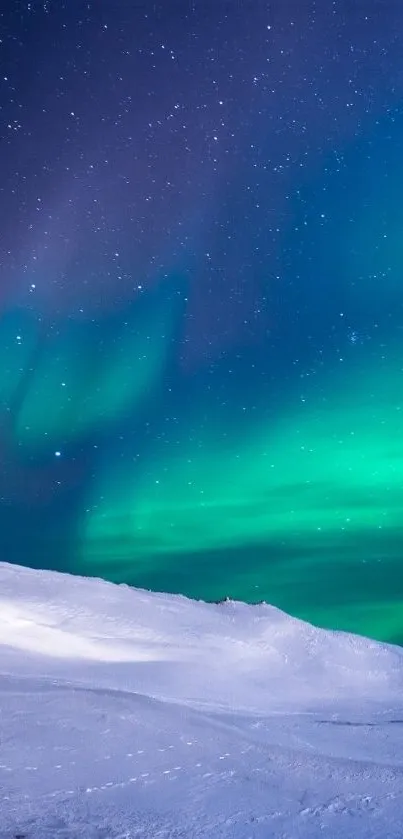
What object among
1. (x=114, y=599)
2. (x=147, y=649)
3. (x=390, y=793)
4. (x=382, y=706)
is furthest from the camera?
(x=114, y=599)

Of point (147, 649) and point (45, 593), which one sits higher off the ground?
point (45, 593)

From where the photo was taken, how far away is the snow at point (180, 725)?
389 centimetres

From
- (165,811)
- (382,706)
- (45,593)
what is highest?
(45,593)

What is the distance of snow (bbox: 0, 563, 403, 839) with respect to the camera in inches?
153

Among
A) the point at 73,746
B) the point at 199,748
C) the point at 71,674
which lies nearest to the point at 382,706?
the point at 71,674

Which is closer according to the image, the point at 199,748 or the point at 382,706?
the point at 199,748

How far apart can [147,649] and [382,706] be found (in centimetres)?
290

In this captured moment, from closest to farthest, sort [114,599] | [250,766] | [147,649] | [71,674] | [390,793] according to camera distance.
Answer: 1. [390,793]
2. [250,766]
3. [71,674]
4. [147,649]
5. [114,599]

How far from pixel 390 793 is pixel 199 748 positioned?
1301 mm

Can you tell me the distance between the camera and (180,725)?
18.3ft

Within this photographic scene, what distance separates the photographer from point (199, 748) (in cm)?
512

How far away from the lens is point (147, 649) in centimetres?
962

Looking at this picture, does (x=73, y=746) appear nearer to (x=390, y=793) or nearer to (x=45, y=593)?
(x=390, y=793)

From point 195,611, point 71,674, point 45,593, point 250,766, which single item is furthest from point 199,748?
point 195,611
